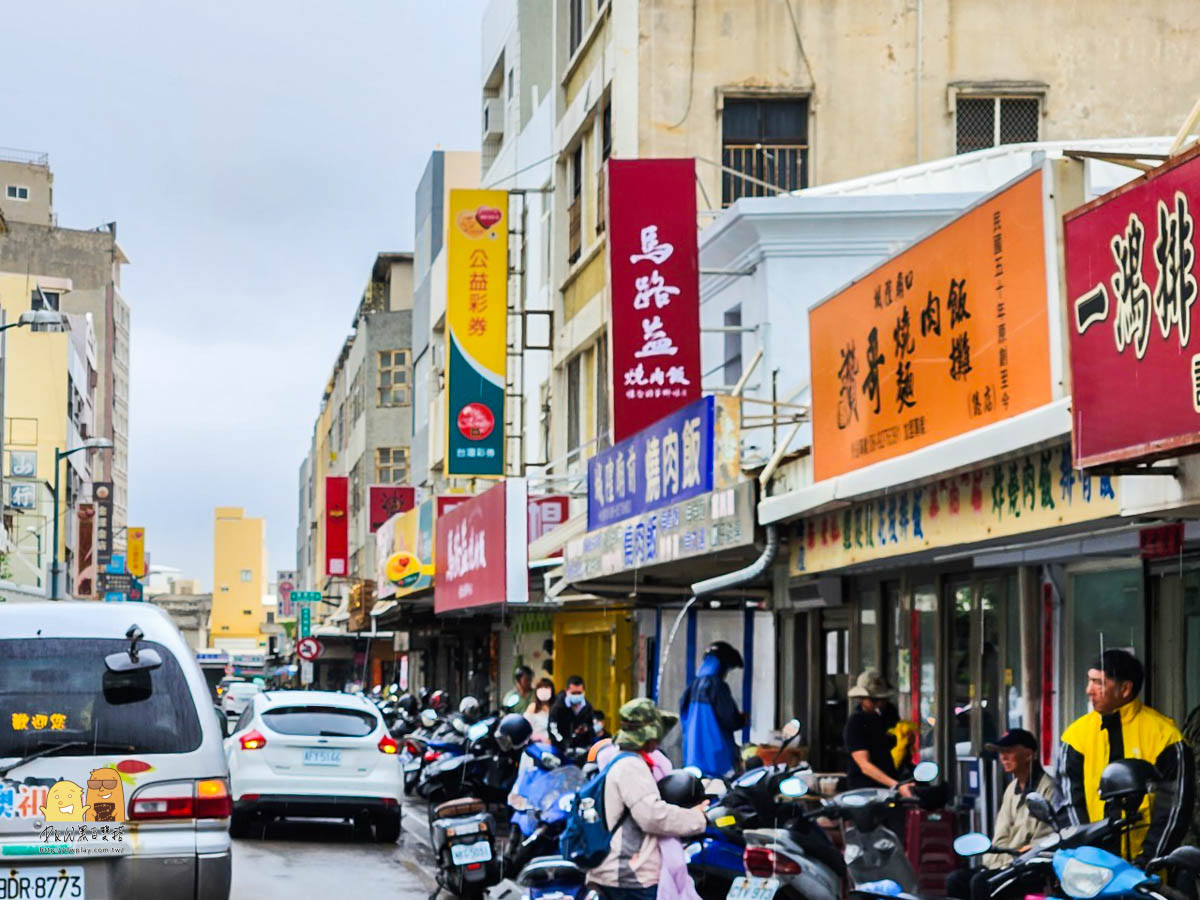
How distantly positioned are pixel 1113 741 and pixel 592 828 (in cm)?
248

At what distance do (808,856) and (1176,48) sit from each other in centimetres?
1974

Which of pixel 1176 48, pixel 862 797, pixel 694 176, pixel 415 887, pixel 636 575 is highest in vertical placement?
pixel 1176 48

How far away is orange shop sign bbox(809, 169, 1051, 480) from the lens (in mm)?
11461

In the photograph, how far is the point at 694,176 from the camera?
22.3 meters

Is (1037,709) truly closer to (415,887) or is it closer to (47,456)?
(415,887)

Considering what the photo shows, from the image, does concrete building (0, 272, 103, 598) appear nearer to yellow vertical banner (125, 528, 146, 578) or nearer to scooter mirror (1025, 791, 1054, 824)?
yellow vertical banner (125, 528, 146, 578)

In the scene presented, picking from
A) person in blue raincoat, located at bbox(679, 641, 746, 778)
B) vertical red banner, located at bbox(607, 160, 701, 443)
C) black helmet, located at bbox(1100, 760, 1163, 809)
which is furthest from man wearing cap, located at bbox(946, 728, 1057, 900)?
vertical red banner, located at bbox(607, 160, 701, 443)

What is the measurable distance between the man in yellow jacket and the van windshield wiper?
4.35 metres

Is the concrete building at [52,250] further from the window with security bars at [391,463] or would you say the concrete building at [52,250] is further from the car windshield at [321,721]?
the car windshield at [321,721]

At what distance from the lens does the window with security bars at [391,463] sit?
237ft

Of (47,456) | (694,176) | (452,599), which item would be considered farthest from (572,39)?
(47,456)

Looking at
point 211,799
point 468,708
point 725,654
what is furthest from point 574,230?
point 211,799

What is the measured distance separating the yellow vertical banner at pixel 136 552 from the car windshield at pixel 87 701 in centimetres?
9574

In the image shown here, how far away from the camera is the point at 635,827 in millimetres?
10062
